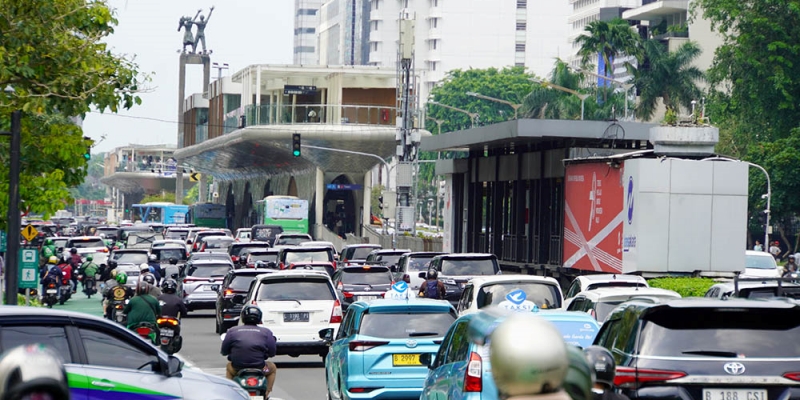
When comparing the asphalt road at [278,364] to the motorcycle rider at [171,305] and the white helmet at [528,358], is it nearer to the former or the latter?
the motorcycle rider at [171,305]

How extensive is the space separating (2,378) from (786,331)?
744cm

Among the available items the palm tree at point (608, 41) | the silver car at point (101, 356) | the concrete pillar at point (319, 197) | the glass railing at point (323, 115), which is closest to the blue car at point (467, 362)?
the silver car at point (101, 356)

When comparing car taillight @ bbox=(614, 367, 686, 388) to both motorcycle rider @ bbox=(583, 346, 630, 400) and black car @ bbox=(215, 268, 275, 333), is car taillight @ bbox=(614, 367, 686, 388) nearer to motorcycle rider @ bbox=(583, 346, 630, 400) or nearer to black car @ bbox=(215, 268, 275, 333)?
motorcycle rider @ bbox=(583, 346, 630, 400)

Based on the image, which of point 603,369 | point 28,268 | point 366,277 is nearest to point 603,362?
point 603,369

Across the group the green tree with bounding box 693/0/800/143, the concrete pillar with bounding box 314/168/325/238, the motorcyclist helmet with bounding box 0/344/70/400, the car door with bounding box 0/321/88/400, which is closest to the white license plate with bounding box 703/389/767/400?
the car door with bounding box 0/321/88/400

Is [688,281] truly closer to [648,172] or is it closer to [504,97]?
[648,172]

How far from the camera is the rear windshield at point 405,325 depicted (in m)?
15.6

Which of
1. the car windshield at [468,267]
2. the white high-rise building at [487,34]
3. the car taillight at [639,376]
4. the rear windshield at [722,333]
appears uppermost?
the white high-rise building at [487,34]

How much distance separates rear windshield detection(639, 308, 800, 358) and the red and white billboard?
2421 cm

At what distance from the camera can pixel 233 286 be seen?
94.4 ft

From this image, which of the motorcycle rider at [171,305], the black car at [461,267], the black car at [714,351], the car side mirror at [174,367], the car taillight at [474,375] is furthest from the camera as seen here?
the black car at [461,267]

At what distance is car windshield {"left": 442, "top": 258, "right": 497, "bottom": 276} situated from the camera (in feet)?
100

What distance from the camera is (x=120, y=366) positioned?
34.1ft

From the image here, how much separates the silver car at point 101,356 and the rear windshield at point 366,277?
18.5m
